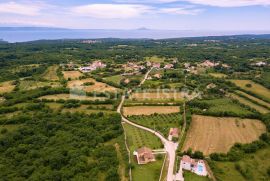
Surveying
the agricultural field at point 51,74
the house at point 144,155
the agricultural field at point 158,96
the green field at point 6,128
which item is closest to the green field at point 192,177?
the house at point 144,155

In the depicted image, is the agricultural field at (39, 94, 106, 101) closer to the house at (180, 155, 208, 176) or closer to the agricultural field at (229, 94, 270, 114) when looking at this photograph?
the house at (180, 155, 208, 176)

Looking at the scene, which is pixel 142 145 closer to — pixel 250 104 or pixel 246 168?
pixel 246 168

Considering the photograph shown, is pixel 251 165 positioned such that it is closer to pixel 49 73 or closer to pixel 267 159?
pixel 267 159

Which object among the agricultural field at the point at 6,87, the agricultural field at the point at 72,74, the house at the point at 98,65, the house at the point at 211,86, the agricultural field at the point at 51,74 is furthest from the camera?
the house at the point at 98,65

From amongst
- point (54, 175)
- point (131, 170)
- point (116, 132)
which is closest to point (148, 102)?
point (116, 132)

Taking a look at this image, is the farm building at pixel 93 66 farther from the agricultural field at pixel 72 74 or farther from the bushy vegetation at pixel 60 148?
the bushy vegetation at pixel 60 148

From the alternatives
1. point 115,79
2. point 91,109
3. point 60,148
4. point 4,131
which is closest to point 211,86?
point 115,79
